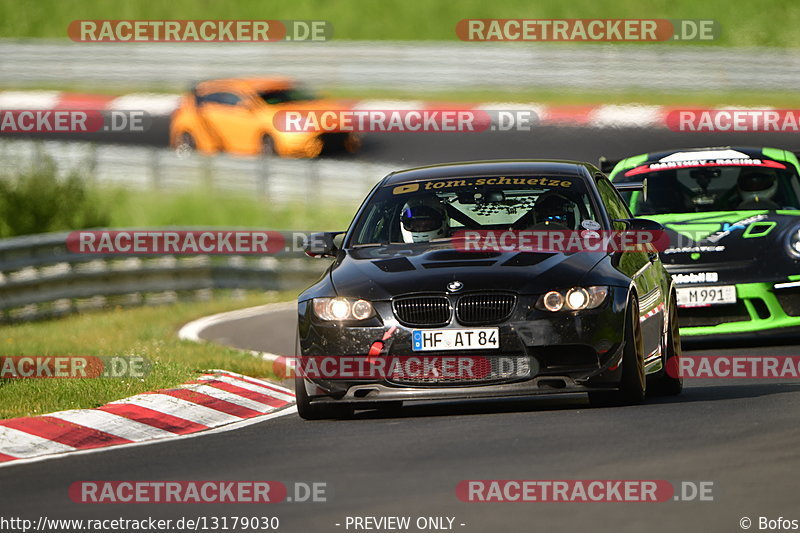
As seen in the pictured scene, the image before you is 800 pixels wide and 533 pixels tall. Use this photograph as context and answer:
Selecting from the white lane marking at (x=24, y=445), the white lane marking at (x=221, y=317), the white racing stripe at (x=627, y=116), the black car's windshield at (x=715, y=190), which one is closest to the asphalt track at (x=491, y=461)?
the white lane marking at (x=24, y=445)

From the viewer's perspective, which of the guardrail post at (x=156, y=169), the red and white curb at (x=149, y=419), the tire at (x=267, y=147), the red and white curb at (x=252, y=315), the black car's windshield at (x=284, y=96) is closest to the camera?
the red and white curb at (x=149, y=419)

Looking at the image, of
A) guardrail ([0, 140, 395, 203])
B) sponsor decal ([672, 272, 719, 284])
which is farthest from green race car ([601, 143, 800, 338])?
guardrail ([0, 140, 395, 203])

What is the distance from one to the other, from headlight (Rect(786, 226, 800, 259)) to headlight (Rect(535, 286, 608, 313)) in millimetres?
4088

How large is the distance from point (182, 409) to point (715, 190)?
5504mm

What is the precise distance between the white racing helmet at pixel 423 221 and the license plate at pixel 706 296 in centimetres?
323

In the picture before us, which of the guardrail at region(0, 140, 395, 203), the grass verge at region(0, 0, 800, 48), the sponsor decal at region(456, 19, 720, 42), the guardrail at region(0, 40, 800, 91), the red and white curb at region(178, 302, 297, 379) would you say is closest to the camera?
the red and white curb at region(178, 302, 297, 379)

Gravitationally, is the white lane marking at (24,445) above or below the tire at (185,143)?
below

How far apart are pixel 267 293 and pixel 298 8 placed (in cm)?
1747

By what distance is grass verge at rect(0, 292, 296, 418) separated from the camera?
384 inches

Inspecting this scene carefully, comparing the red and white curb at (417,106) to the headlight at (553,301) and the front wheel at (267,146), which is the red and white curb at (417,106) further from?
the headlight at (553,301)

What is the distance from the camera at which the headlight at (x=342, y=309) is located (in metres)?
8.59

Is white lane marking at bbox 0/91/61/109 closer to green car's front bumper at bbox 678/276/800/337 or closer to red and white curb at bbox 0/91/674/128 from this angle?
red and white curb at bbox 0/91/674/128

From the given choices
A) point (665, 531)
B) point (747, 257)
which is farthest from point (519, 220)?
point (665, 531)

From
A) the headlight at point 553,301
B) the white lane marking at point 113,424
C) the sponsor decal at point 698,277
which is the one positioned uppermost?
the headlight at point 553,301
